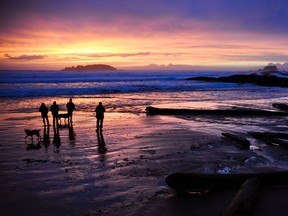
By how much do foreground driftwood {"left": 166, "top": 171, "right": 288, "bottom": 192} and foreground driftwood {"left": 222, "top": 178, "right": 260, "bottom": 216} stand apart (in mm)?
351

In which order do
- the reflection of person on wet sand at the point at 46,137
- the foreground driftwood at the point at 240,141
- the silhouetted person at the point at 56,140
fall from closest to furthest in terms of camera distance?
the foreground driftwood at the point at 240,141 < the silhouetted person at the point at 56,140 < the reflection of person on wet sand at the point at 46,137

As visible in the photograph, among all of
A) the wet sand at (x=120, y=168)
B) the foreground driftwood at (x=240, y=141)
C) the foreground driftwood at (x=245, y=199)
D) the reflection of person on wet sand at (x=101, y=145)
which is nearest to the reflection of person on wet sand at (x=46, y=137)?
the wet sand at (x=120, y=168)

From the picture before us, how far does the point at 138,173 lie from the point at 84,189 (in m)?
1.66

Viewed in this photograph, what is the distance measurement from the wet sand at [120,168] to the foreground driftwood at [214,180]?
0.22 m

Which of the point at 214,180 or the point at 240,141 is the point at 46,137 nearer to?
the point at 240,141

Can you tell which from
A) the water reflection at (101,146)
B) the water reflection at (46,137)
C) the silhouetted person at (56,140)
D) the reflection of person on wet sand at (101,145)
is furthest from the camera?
the water reflection at (46,137)

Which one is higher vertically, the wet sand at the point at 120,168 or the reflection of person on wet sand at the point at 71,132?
the reflection of person on wet sand at the point at 71,132

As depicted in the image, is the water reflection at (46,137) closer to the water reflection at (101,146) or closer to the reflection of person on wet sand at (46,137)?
the reflection of person on wet sand at (46,137)

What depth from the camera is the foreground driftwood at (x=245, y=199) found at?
5.71 m

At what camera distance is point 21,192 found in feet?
24.0

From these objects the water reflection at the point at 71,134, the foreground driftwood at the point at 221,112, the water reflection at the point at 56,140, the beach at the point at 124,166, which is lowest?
the beach at the point at 124,166

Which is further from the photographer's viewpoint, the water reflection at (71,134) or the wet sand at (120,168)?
the water reflection at (71,134)

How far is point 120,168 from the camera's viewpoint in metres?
9.04

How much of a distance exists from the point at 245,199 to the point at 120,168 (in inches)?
152
